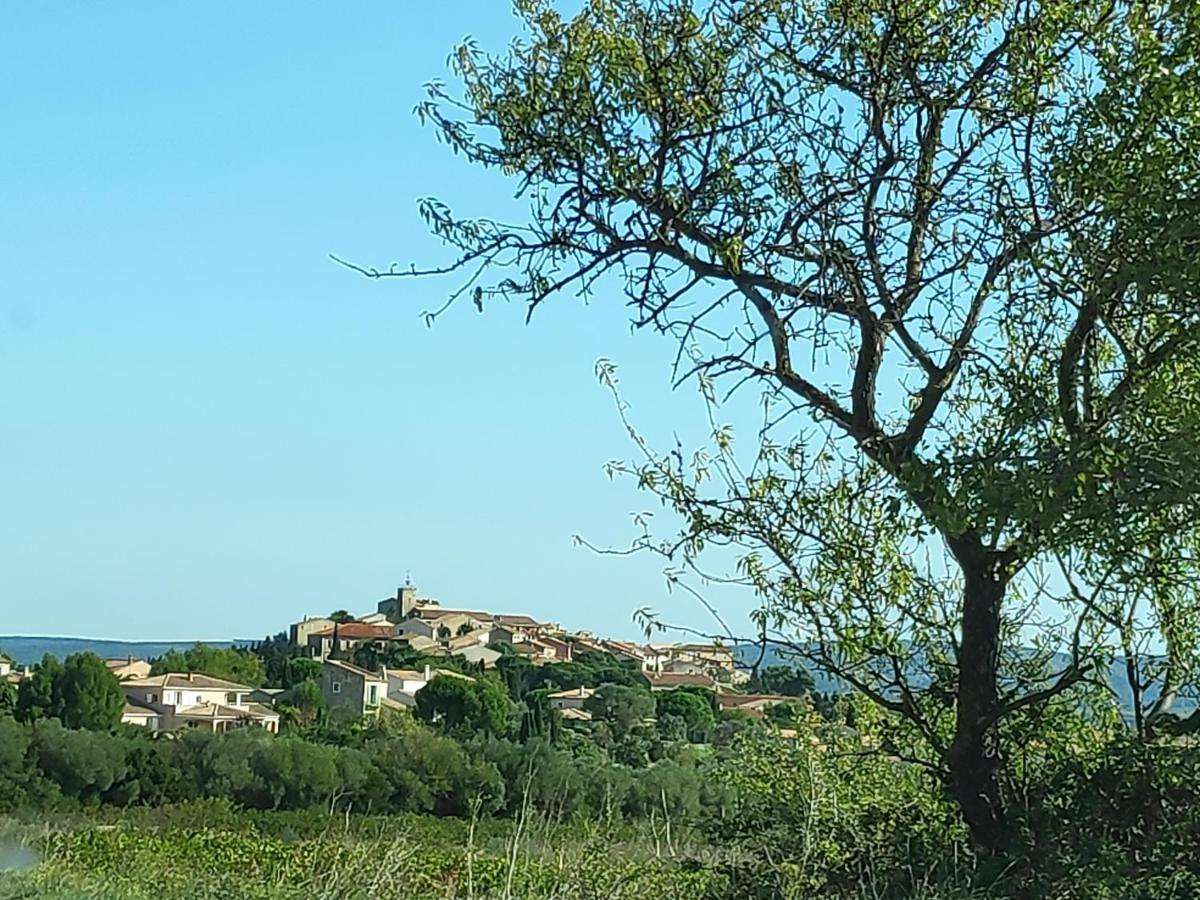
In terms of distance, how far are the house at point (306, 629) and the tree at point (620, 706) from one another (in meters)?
22.7

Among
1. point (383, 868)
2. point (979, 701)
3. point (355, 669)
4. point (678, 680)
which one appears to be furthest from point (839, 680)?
point (355, 669)

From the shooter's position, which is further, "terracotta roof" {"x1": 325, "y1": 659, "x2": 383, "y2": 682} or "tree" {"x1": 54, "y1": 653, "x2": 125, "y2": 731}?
"terracotta roof" {"x1": 325, "y1": 659, "x2": 383, "y2": 682}

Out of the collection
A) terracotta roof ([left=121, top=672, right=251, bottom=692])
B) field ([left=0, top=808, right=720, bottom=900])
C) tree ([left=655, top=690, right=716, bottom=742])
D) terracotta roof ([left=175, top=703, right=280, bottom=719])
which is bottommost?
field ([left=0, top=808, right=720, bottom=900])

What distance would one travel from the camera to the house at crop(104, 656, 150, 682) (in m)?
29.8

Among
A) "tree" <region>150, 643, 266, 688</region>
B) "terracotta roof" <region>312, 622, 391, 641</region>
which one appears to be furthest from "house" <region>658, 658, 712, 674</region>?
"terracotta roof" <region>312, 622, 391, 641</region>

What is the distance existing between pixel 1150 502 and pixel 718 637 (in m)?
2.92

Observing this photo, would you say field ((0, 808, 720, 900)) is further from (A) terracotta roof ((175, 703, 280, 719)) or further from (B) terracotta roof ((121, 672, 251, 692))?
(B) terracotta roof ((121, 672, 251, 692))

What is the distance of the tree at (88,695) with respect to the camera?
24469 millimetres

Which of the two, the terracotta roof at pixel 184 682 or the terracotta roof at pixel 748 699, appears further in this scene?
the terracotta roof at pixel 184 682

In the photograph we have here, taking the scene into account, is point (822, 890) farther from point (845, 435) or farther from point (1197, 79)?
point (1197, 79)

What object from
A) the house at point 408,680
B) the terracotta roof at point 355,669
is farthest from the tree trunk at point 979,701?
the terracotta roof at point 355,669

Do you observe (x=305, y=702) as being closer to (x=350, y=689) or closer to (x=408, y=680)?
(x=350, y=689)

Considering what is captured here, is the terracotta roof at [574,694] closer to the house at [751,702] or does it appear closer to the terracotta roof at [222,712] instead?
the house at [751,702]

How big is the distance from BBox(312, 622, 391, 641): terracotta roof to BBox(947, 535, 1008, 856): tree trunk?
28844 mm
